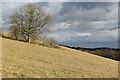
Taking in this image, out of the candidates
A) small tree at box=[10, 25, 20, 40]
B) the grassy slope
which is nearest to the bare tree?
small tree at box=[10, 25, 20, 40]

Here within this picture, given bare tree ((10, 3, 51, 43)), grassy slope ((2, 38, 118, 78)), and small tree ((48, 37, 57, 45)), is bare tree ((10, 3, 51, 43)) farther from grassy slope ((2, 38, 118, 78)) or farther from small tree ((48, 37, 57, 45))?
grassy slope ((2, 38, 118, 78))

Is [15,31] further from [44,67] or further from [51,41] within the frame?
[44,67]

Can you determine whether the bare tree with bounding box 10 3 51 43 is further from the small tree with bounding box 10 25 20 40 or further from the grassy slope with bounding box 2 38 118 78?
the grassy slope with bounding box 2 38 118 78

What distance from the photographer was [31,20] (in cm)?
4244

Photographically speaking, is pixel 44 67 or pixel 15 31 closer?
pixel 44 67

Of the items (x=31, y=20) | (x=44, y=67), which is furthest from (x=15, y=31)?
(x=44, y=67)

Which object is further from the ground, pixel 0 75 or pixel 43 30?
pixel 43 30

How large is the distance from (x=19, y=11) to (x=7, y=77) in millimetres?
38491

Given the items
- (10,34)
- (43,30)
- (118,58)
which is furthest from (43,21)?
(118,58)

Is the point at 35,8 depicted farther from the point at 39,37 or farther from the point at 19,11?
the point at 39,37

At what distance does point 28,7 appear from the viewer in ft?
143

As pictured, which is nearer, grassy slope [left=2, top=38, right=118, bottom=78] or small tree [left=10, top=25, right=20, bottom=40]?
grassy slope [left=2, top=38, right=118, bottom=78]

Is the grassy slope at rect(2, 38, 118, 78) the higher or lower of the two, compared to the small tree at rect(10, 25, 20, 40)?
lower

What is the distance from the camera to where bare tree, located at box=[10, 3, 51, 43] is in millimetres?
42406
